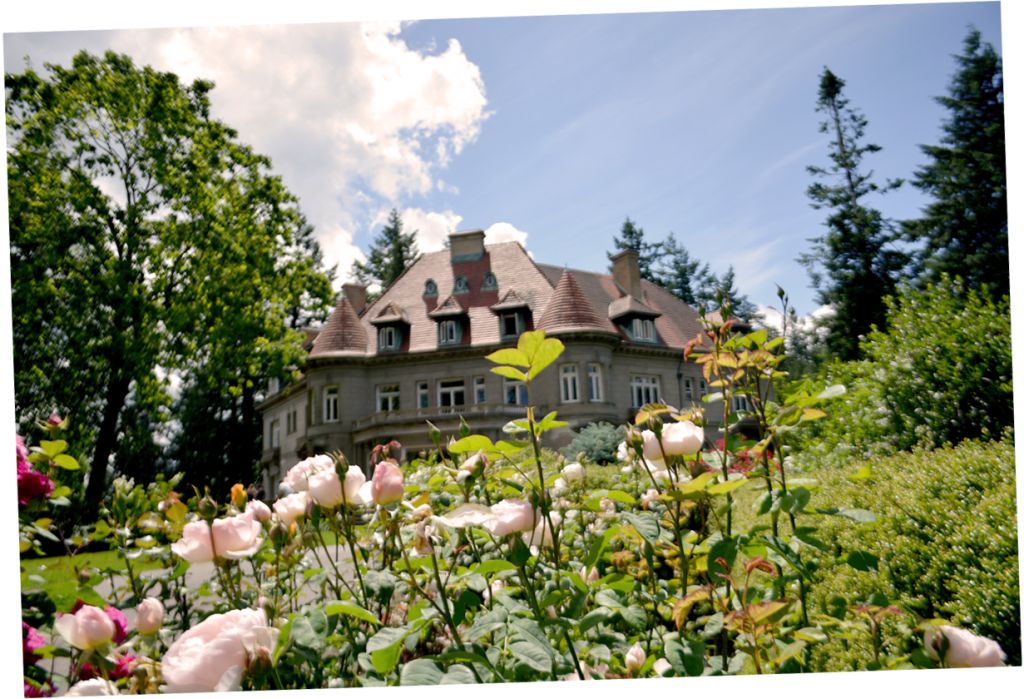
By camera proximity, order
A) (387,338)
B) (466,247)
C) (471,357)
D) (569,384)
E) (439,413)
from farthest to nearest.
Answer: (466,247) < (387,338) < (471,357) < (569,384) < (439,413)

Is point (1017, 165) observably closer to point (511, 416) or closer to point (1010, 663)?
point (1010, 663)

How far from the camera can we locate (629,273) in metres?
24.0

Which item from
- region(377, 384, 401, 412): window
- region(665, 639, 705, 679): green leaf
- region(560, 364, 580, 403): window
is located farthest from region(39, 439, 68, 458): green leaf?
region(377, 384, 401, 412): window

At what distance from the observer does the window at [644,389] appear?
71.6 ft

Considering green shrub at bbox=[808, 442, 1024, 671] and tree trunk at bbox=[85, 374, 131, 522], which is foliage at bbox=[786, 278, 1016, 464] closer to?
green shrub at bbox=[808, 442, 1024, 671]

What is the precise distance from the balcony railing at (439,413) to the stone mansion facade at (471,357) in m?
0.04

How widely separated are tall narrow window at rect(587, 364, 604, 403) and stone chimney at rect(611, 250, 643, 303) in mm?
4735

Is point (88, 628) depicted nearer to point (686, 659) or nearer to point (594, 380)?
point (686, 659)

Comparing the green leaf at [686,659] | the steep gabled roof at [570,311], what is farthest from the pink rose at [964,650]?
the steep gabled roof at [570,311]

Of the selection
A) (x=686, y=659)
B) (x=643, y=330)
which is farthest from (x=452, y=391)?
(x=686, y=659)

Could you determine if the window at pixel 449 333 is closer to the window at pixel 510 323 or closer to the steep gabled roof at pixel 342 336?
the window at pixel 510 323

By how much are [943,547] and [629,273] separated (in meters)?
22.4

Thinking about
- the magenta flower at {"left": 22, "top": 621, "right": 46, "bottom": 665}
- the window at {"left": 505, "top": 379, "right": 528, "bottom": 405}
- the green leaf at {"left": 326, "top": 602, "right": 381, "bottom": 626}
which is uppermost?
the window at {"left": 505, "top": 379, "right": 528, "bottom": 405}

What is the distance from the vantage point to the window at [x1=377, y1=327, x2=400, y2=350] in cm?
2148
